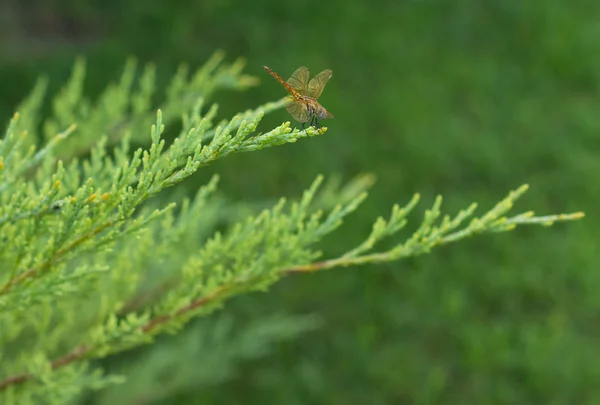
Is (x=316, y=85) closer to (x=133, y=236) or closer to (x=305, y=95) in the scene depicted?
(x=305, y=95)

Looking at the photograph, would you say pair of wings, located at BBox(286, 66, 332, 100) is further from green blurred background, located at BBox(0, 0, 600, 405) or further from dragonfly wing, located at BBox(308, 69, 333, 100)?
green blurred background, located at BBox(0, 0, 600, 405)

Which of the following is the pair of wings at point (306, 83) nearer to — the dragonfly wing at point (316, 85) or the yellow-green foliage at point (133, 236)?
the dragonfly wing at point (316, 85)

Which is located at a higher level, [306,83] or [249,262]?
[306,83]

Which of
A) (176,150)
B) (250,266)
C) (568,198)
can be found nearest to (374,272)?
(568,198)

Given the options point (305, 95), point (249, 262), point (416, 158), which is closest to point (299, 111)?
point (305, 95)

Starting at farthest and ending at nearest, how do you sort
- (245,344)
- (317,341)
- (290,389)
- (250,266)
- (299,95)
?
1. (317,341)
2. (290,389)
3. (245,344)
4. (250,266)
5. (299,95)

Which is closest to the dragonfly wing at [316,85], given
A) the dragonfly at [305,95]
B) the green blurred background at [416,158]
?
the dragonfly at [305,95]

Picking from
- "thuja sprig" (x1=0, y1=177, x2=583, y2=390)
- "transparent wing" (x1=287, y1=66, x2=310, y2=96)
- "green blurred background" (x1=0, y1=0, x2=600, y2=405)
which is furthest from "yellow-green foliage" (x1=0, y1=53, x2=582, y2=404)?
"green blurred background" (x1=0, y1=0, x2=600, y2=405)

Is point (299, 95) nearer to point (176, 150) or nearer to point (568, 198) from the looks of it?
point (176, 150)
